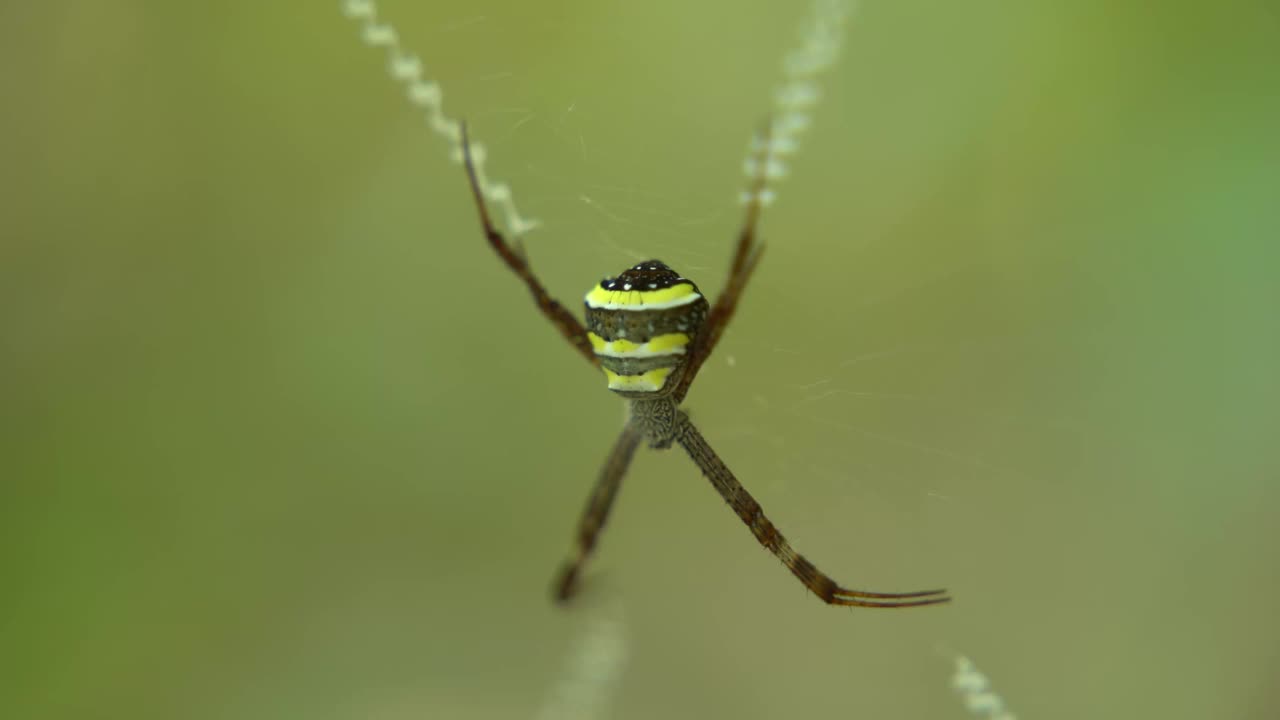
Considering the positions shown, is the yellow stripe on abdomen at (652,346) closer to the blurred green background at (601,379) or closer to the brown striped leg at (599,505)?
the blurred green background at (601,379)

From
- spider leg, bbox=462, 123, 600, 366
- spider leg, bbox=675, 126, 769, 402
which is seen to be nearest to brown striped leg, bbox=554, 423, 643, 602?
spider leg, bbox=462, 123, 600, 366

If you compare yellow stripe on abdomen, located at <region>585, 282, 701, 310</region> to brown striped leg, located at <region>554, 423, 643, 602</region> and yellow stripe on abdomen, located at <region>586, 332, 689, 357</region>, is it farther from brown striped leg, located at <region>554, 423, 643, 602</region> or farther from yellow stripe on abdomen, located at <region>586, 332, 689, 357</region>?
brown striped leg, located at <region>554, 423, 643, 602</region>

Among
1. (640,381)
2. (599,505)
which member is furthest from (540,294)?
(599,505)

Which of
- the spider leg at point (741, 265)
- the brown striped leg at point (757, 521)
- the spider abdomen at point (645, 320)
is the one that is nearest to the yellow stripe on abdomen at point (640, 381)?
the spider abdomen at point (645, 320)

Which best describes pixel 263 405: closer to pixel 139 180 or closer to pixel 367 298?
pixel 367 298

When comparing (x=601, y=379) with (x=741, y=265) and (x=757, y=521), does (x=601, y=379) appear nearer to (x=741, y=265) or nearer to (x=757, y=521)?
(x=757, y=521)
